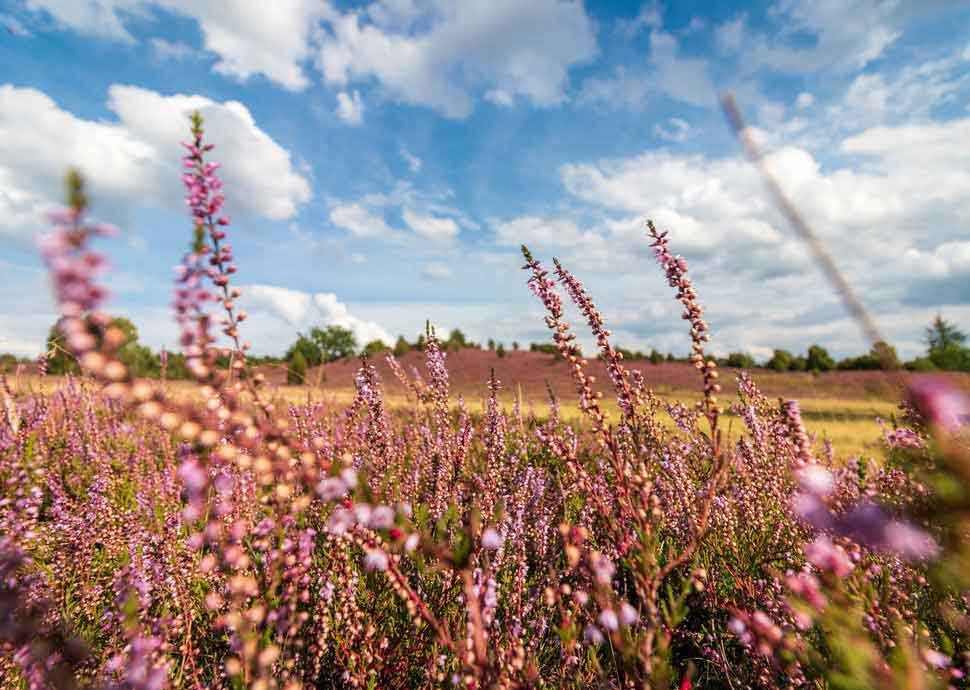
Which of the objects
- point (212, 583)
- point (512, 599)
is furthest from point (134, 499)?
point (512, 599)

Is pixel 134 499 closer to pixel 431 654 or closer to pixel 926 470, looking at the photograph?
pixel 431 654

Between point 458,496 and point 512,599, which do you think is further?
point 458,496

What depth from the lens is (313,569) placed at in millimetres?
2988

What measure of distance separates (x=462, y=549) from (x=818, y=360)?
157 feet

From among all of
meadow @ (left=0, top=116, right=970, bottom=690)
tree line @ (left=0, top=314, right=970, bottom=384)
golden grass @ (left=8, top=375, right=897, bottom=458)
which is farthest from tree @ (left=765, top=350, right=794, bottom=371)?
meadow @ (left=0, top=116, right=970, bottom=690)

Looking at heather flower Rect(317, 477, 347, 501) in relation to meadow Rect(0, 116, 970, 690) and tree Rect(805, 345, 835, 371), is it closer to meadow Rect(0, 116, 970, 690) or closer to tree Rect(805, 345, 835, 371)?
meadow Rect(0, 116, 970, 690)

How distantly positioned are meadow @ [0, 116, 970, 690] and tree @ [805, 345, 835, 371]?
138 feet

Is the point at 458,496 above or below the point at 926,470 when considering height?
below

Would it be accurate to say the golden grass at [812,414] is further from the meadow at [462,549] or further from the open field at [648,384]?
the meadow at [462,549]

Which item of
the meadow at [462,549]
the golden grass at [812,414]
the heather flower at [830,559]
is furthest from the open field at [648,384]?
the heather flower at [830,559]

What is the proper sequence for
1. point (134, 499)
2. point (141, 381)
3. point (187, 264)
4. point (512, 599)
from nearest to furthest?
1. point (141, 381)
2. point (187, 264)
3. point (512, 599)
4. point (134, 499)

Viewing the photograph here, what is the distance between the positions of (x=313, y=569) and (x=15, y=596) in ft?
5.38

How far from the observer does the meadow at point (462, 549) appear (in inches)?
45.0

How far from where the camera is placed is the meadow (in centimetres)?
114
